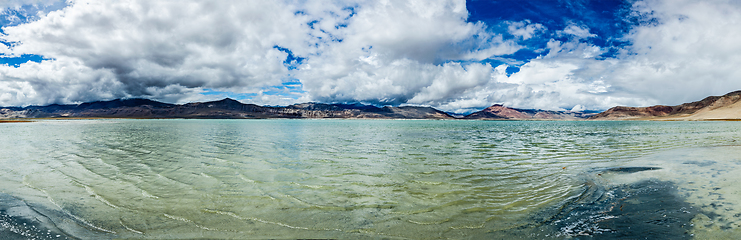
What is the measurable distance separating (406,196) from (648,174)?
10379 millimetres

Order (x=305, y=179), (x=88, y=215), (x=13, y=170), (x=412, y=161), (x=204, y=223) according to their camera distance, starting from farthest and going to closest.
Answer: (x=412, y=161) → (x=13, y=170) → (x=305, y=179) → (x=88, y=215) → (x=204, y=223)

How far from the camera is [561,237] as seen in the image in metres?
5.97

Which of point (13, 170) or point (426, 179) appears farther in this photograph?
point (13, 170)

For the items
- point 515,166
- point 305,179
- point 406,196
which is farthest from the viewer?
point 515,166

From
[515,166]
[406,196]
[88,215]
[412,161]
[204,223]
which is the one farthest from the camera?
[412,161]

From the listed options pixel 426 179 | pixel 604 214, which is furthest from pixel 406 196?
pixel 604 214

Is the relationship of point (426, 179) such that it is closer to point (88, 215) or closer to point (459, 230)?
point (459, 230)

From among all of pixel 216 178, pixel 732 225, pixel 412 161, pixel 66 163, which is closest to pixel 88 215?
pixel 216 178

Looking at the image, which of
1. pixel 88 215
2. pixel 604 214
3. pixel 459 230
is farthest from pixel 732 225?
pixel 88 215

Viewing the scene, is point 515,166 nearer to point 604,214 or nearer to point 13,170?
point 604,214

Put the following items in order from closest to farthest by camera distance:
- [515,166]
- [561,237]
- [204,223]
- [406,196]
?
[561,237], [204,223], [406,196], [515,166]

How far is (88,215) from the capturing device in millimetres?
7391

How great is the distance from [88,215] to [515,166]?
627 inches

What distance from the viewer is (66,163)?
1570 centimetres
